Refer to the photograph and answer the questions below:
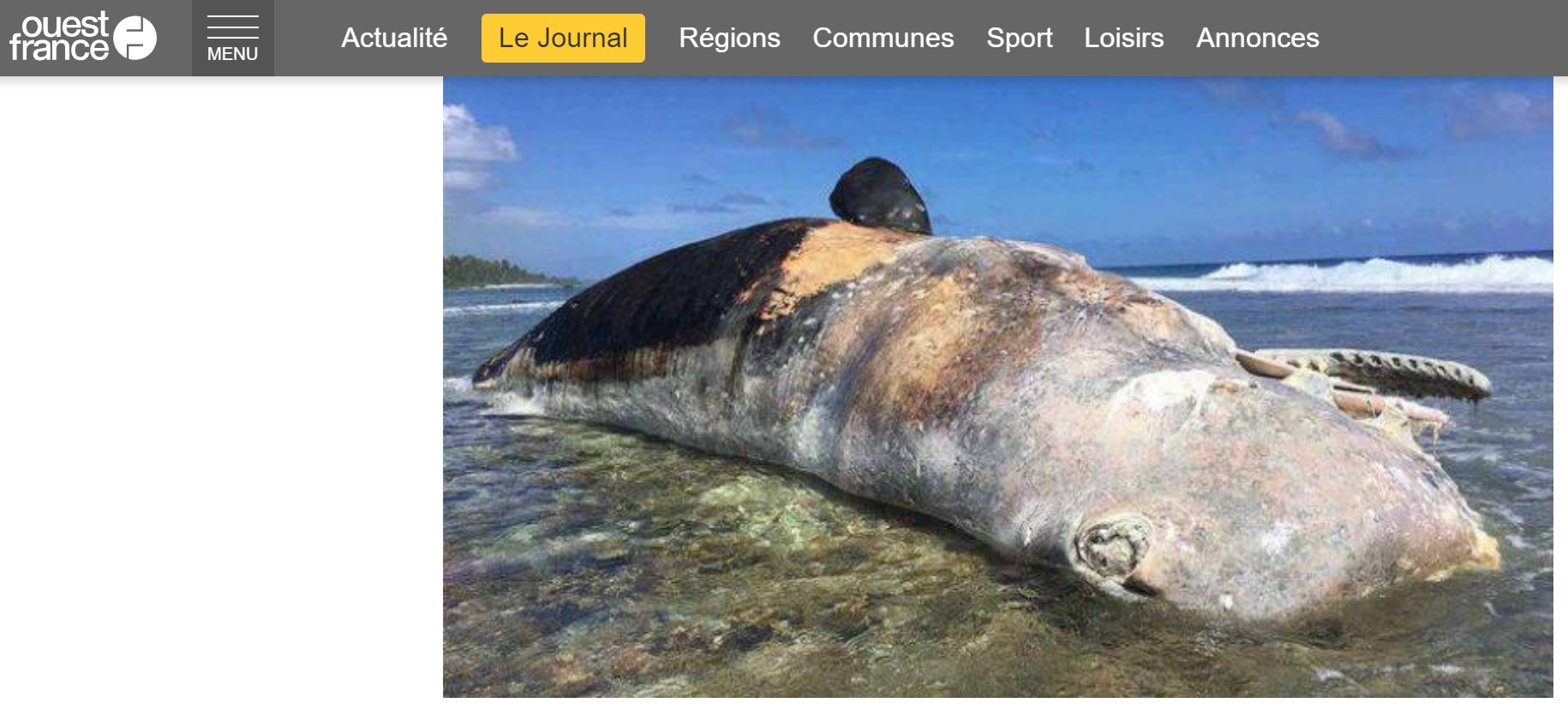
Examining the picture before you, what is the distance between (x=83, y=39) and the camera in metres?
3.56

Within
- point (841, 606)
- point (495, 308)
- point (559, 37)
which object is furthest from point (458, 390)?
point (495, 308)

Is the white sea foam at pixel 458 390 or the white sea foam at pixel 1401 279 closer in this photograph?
the white sea foam at pixel 458 390

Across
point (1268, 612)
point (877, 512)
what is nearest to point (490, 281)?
point (877, 512)

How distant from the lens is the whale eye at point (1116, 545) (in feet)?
10.9

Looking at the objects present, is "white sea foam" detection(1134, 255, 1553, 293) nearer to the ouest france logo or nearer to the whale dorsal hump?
the whale dorsal hump

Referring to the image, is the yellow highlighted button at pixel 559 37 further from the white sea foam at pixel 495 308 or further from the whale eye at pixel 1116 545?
the white sea foam at pixel 495 308

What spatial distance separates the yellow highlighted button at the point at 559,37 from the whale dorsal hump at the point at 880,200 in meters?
2.56

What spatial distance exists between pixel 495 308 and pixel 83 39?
703 inches

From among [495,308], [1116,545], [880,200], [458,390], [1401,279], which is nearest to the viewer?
[1116,545]

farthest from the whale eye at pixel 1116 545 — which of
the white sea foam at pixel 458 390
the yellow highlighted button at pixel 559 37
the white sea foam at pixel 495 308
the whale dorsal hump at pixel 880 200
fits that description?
the white sea foam at pixel 495 308

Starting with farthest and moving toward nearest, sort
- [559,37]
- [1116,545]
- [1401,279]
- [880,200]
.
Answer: [1401,279] < [880,200] < [559,37] < [1116,545]

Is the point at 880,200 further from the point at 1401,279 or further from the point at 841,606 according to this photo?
the point at 1401,279

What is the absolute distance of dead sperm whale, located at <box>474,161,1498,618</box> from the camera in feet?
11.0

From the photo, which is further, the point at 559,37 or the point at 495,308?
the point at 495,308
